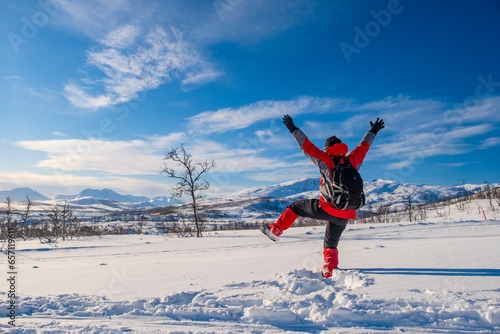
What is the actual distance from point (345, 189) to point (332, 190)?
141mm

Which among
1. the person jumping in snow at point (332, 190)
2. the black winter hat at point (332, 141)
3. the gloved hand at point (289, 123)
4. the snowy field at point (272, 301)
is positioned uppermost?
A: the gloved hand at point (289, 123)

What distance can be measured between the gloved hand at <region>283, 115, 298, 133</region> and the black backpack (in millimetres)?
724

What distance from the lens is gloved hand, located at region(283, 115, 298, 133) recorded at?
3198 mm

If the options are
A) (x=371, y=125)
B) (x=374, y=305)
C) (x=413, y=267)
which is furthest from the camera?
(x=371, y=125)

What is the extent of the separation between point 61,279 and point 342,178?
11.9 feet

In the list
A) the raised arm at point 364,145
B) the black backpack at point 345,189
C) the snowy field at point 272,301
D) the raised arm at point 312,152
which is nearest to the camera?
the snowy field at point 272,301

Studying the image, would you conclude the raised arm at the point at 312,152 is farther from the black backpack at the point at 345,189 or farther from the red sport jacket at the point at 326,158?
the black backpack at the point at 345,189

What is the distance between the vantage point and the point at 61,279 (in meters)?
3.11

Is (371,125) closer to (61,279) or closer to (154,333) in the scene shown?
(154,333)

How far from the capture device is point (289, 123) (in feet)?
10.6

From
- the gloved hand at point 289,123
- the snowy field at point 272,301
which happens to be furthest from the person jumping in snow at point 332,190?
the snowy field at point 272,301

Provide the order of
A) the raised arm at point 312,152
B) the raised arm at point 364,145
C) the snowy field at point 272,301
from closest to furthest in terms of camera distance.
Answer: the snowy field at point 272,301 → the raised arm at point 312,152 → the raised arm at point 364,145

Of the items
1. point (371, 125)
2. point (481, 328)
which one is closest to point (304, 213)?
point (371, 125)

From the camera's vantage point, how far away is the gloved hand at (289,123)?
3.20 metres
